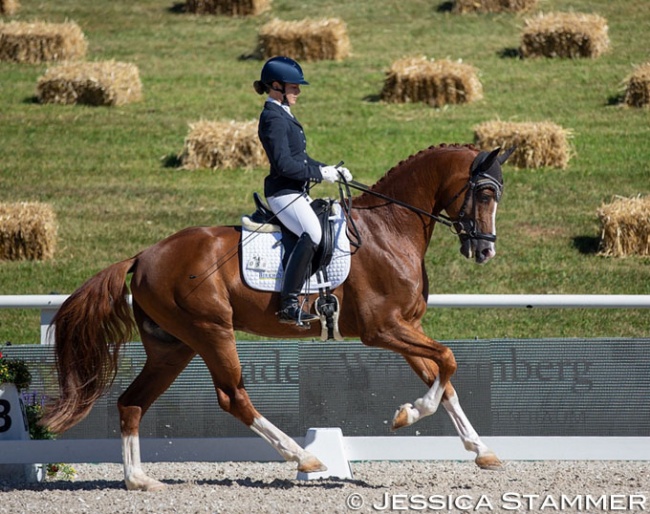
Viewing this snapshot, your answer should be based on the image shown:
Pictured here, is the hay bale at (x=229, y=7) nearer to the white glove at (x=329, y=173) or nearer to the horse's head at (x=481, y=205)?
the white glove at (x=329, y=173)

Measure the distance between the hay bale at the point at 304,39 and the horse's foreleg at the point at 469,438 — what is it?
507 inches

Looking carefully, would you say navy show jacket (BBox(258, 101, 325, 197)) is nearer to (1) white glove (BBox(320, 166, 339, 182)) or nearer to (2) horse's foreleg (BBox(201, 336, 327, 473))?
(1) white glove (BBox(320, 166, 339, 182))

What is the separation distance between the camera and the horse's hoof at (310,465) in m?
8.07

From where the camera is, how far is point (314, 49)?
67.0 ft

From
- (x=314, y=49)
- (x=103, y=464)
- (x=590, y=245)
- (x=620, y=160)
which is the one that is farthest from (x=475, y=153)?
(x=314, y=49)

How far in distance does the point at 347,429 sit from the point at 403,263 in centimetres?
164

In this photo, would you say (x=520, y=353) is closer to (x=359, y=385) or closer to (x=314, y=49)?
(x=359, y=385)

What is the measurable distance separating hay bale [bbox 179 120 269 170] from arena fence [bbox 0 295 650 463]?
761cm

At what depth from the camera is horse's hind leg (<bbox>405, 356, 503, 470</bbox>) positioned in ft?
25.9

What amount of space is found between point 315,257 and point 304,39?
12.6 m

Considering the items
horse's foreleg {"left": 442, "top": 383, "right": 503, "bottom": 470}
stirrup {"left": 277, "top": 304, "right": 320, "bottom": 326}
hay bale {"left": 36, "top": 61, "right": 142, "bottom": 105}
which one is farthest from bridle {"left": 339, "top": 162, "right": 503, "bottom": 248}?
hay bale {"left": 36, "top": 61, "right": 142, "bottom": 105}

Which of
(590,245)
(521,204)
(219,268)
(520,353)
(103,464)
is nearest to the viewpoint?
(219,268)

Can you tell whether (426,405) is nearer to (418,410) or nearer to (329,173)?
(418,410)

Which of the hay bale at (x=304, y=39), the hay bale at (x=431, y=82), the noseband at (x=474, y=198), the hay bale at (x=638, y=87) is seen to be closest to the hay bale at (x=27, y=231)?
the hay bale at (x=431, y=82)
